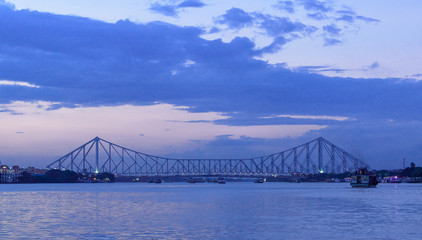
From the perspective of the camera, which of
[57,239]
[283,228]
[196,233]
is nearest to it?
[57,239]

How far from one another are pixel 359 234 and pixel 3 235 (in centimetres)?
2026

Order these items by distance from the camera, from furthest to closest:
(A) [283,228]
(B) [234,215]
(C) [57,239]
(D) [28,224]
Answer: (B) [234,215] < (D) [28,224] < (A) [283,228] < (C) [57,239]

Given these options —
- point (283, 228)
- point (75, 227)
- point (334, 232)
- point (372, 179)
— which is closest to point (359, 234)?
point (334, 232)

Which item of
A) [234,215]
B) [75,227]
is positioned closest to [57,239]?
[75,227]

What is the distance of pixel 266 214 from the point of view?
158ft

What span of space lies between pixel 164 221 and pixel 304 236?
41.5 feet

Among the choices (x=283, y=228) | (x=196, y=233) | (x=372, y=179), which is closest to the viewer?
(x=196, y=233)

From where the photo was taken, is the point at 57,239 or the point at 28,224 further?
the point at 28,224

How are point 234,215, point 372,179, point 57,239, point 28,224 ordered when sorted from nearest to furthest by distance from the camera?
point 57,239 < point 28,224 < point 234,215 < point 372,179

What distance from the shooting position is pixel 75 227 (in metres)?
37.4

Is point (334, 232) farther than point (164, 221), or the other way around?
point (164, 221)

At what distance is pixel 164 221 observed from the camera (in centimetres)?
4156

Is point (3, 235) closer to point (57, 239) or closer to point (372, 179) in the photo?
point (57, 239)

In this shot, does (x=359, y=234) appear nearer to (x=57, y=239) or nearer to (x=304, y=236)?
(x=304, y=236)
